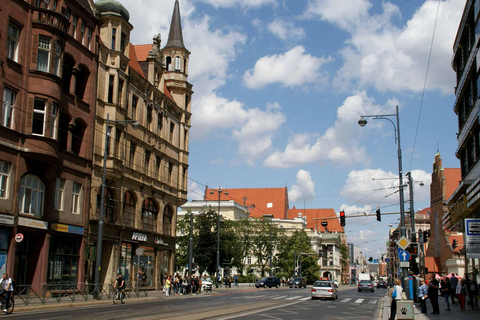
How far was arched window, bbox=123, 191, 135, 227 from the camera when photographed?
4350 centimetres

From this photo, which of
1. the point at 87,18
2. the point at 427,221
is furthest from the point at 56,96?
the point at 427,221

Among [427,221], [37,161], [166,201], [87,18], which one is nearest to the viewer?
[37,161]

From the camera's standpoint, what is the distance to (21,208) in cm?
3027

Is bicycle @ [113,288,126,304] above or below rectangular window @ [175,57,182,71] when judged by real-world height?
below

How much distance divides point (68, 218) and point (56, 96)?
7.90 m

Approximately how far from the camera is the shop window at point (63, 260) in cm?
3322

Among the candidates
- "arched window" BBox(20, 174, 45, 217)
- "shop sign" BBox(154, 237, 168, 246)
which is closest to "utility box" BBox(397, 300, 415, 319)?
"arched window" BBox(20, 174, 45, 217)

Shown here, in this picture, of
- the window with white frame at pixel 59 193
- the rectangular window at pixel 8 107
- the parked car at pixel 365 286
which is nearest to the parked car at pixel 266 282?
the parked car at pixel 365 286

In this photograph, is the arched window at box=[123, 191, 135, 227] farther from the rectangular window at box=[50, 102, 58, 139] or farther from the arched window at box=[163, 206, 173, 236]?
the rectangular window at box=[50, 102, 58, 139]

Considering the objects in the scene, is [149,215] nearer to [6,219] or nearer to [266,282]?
[6,219]

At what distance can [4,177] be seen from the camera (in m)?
29.1

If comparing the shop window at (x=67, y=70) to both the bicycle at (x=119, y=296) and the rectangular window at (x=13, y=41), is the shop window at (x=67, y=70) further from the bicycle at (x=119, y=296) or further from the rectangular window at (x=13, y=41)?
the bicycle at (x=119, y=296)

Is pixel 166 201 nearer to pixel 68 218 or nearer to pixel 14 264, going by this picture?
pixel 68 218

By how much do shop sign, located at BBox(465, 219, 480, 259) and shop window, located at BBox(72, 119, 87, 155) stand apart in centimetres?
2537
